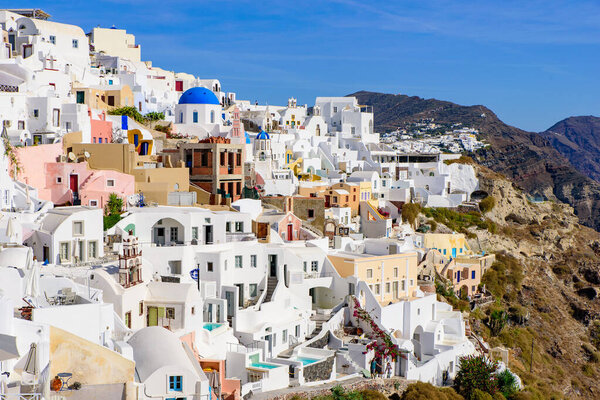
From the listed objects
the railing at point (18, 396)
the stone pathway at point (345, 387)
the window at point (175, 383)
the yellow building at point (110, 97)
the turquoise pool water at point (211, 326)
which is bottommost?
the stone pathway at point (345, 387)

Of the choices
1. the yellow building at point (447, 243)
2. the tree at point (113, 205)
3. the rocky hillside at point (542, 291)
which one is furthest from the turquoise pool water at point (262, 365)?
the yellow building at point (447, 243)

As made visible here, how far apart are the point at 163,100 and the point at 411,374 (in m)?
39.2

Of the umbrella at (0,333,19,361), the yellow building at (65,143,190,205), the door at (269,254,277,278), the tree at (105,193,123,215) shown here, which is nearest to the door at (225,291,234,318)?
the door at (269,254,277,278)

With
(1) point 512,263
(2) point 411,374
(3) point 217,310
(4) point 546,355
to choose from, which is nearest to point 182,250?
(3) point 217,310

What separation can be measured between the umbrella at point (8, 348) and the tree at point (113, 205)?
18.7 m

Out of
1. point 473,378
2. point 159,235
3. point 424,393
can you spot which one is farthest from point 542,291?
point 159,235

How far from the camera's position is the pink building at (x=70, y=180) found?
111 feet

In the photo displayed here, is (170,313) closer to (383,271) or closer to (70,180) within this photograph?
(70,180)

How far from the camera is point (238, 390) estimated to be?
24.4 meters

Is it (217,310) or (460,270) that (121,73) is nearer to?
(460,270)

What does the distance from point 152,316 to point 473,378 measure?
15975 mm

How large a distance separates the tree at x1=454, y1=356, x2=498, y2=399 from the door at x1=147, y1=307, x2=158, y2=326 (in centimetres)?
1528

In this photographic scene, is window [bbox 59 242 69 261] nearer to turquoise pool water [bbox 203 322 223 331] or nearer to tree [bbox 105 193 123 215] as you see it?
tree [bbox 105 193 123 215]

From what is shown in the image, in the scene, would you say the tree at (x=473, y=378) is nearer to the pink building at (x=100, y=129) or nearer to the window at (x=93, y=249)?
the window at (x=93, y=249)
